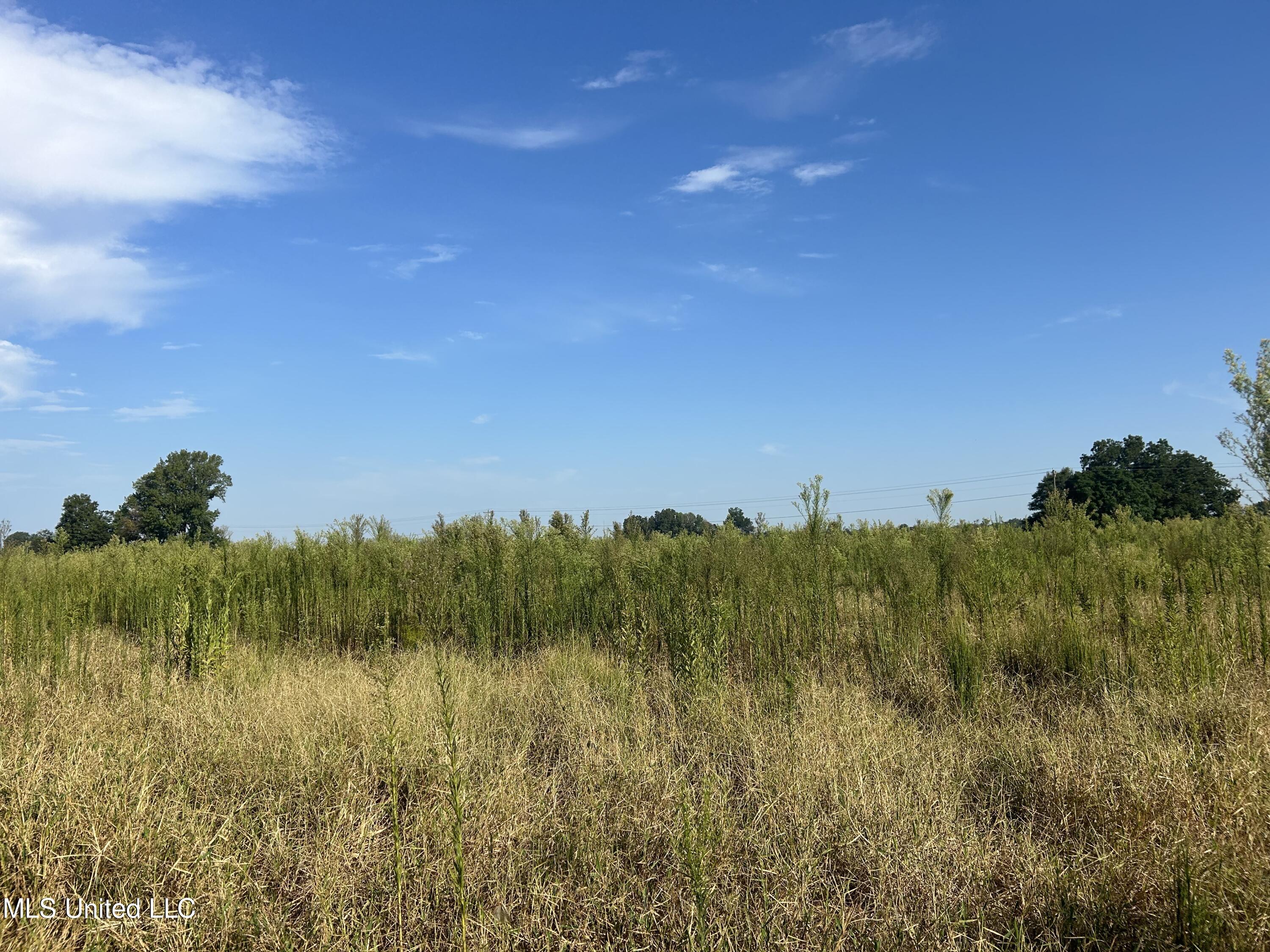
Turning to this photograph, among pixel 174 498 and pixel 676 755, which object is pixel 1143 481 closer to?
pixel 676 755

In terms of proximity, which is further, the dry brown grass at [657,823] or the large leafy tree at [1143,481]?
the large leafy tree at [1143,481]

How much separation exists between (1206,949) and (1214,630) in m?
4.78

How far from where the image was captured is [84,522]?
44.0 metres

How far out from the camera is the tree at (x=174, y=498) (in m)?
46.1

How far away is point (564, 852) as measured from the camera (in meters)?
3.37

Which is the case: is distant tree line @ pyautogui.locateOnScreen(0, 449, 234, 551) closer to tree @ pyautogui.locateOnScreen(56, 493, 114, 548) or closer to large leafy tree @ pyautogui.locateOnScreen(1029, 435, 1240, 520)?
tree @ pyautogui.locateOnScreen(56, 493, 114, 548)

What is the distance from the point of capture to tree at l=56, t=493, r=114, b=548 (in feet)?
144

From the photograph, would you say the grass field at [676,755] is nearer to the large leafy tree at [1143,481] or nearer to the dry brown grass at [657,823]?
the dry brown grass at [657,823]

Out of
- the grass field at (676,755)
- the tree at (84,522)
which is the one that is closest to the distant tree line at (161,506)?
the tree at (84,522)

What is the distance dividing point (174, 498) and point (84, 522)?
5.25 m

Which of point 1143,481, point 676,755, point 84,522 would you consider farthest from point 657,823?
point 84,522

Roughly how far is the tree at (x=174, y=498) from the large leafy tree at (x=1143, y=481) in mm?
50543

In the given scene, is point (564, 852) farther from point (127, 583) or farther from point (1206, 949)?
A: point (127, 583)

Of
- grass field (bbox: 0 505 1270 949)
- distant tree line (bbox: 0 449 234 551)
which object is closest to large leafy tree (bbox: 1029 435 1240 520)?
grass field (bbox: 0 505 1270 949)
